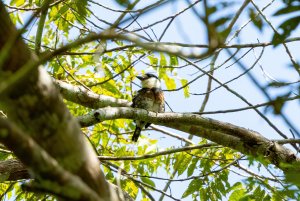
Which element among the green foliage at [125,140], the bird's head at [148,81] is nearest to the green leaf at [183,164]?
the green foliage at [125,140]

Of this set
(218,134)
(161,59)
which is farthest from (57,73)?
(218,134)

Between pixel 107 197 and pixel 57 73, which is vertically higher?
pixel 57 73

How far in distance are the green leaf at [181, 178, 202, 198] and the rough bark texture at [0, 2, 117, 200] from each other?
2.09 metres

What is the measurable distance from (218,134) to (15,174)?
1400 millimetres

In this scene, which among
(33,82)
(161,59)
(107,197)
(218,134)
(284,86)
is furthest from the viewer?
(161,59)

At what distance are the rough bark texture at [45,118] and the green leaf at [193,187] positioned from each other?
2.09 meters

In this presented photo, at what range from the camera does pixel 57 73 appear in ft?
14.9

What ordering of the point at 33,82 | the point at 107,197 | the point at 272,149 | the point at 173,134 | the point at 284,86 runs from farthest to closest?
the point at 173,134
the point at 272,149
the point at 284,86
the point at 107,197
the point at 33,82

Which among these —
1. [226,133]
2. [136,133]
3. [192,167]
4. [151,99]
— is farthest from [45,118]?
[151,99]

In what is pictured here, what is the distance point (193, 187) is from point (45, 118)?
89.5 inches

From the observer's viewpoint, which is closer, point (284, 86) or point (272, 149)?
point (284, 86)

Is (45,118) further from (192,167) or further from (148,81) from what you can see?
(148,81)

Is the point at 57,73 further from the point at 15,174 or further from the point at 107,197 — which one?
the point at 107,197

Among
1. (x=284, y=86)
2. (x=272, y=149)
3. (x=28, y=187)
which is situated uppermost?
(x=272, y=149)
